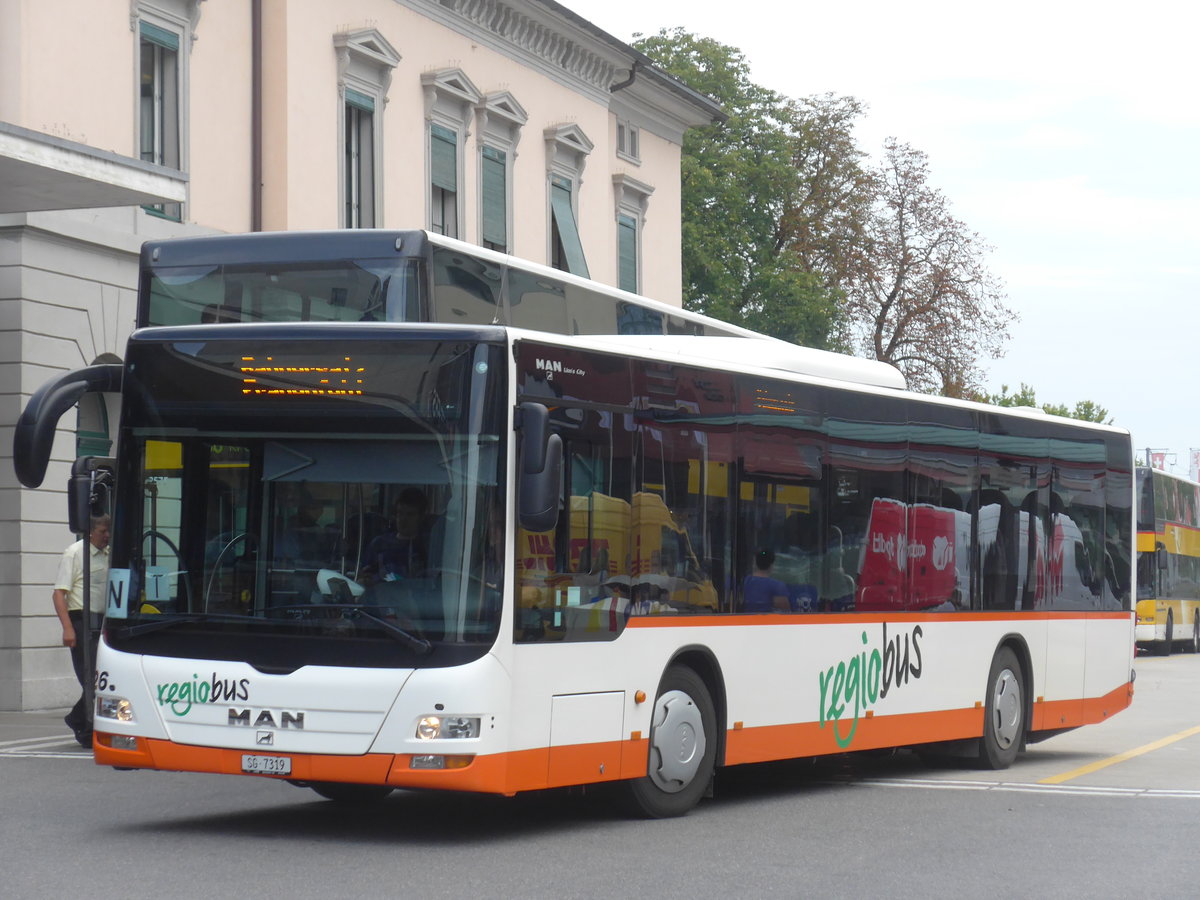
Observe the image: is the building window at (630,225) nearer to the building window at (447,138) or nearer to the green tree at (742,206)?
the building window at (447,138)

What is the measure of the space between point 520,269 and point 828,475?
2.62m

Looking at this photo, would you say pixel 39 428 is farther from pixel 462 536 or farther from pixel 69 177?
pixel 69 177

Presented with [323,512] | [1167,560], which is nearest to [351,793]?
[323,512]

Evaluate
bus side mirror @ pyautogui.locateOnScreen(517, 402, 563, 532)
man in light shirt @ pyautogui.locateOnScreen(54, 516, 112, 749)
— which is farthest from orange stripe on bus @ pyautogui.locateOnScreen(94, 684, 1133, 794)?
man in light shirt @ pyautogui.locateOnScreen(54, 516, 112, 749)

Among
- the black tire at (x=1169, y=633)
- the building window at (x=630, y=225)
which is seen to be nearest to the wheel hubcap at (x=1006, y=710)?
the building window at (x=630, y=225)

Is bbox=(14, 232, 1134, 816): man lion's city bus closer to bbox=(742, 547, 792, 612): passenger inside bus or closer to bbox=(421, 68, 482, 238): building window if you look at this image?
bbox=(742, 547, 792, 612): passenger inside bus

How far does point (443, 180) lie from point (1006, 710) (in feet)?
50.9

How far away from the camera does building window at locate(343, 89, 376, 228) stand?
2612 cm

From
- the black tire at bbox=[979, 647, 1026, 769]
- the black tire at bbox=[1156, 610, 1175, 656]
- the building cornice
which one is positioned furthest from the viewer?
the black tire at bbox=[1156, 610, 1175, 656]

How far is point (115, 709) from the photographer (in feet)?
33.0

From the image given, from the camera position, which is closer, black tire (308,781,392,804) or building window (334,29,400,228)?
black tire (308,781,392,804)

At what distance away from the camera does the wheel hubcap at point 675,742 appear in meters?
10.9

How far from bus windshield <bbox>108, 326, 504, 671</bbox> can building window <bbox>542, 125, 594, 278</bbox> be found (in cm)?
2205

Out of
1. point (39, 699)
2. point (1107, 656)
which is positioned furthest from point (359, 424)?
point (39, 699)
